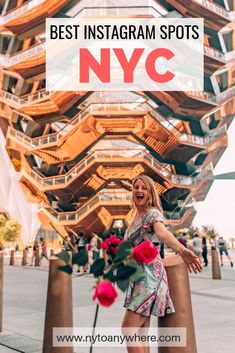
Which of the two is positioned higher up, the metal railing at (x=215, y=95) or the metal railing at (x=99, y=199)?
the metal railing at (x=215, y=95)

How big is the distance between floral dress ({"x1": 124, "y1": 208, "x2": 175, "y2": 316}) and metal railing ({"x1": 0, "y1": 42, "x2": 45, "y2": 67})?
3496cm

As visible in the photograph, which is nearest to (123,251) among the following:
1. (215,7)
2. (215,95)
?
(215,95)

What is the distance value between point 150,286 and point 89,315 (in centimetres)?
385

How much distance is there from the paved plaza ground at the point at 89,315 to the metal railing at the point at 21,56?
29.0 metres

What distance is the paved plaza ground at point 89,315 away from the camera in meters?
4.44

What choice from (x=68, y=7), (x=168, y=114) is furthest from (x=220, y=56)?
(x=68, y=7)

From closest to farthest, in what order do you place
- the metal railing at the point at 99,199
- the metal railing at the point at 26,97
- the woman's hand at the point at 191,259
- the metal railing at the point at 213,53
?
the woman's hand at the point at 191,259 < the metal railing at the point at 99,199 < the metal railing at the point at 26,97 < the metal railing at the point at 213,53

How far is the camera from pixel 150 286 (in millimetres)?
2744

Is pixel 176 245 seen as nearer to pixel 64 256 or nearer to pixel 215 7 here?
pixel 64 256

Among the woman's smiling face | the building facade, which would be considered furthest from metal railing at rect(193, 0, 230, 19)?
the woman's smiling face

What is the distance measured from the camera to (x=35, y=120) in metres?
37.3

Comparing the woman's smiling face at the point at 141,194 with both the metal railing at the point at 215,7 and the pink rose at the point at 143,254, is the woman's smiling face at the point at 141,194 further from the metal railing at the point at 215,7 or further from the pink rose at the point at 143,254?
the metal railing at the point at 215,7

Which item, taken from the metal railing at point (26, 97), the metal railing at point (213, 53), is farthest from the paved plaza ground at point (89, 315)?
the metal railing at point (213, 53)

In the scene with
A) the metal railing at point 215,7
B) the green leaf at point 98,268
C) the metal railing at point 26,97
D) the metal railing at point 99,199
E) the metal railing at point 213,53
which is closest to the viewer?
the green leaf at point 98,268
